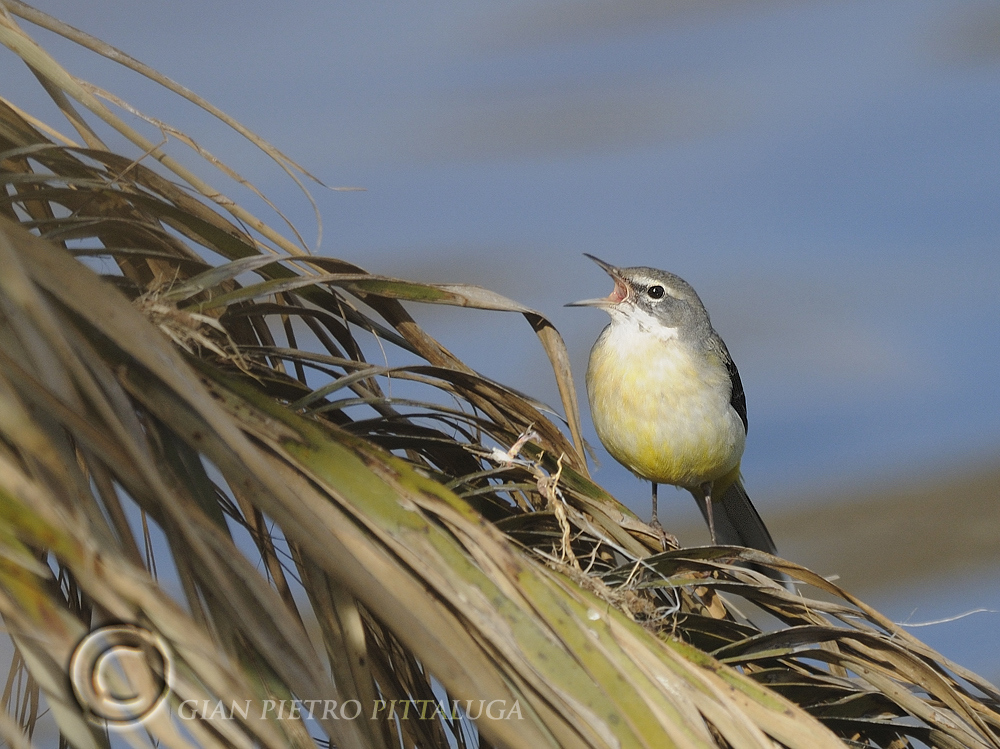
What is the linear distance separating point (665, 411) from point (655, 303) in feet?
2.14

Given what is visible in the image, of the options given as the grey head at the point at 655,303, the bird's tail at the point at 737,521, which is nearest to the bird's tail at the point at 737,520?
the bird's tail at the point at 737,521

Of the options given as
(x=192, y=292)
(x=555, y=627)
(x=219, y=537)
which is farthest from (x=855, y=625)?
(x=192, y=292)

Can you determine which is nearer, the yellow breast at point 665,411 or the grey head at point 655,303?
the yellow breast at point 665,411

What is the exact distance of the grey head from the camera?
483 centimetres

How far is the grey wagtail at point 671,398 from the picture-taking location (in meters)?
4.42

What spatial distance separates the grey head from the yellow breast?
0.11 meters

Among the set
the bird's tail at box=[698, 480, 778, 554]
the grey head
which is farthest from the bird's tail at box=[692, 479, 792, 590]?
the grey head

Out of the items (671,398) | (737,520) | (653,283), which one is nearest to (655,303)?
(653,283)

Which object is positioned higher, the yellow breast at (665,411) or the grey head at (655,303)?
the grey head at (655,303)

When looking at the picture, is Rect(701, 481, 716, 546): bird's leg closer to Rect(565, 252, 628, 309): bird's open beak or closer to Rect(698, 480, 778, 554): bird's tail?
Rect(698, 480, 778, 554): bird's tail

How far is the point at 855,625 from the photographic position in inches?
93.9

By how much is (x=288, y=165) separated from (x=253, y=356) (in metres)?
0.55

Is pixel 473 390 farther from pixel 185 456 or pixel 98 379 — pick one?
pixel 98 379

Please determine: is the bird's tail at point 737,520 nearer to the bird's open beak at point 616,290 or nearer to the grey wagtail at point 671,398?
the grey wagtail at point 671,398
